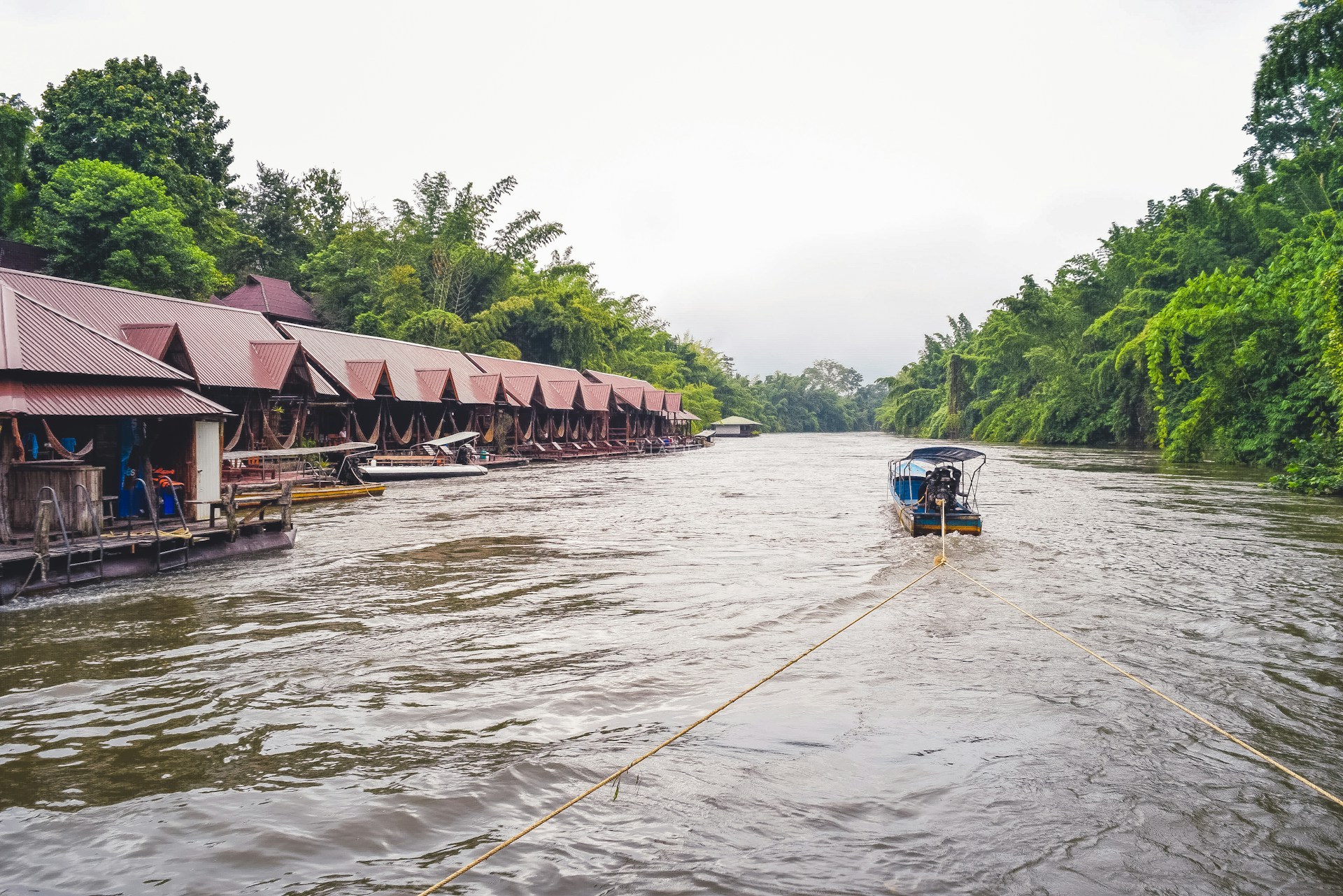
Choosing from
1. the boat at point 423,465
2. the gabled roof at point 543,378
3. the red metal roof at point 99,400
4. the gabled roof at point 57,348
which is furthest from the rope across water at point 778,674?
the gabled roof at point 543,378

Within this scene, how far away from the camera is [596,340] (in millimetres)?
63812

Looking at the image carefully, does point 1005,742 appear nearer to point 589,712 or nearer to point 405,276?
point 589,712

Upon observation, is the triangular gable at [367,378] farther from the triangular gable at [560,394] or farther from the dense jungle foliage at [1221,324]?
the dense jungle foliage at [1221,324]

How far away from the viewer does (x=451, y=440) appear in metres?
34.9

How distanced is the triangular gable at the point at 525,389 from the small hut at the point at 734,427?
2171 inches

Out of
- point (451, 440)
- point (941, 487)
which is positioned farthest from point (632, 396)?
point (941, 487)

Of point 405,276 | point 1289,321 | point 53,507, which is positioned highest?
point 405,276

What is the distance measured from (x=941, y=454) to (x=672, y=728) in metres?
13.1

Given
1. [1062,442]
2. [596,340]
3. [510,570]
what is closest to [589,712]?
[510,570]

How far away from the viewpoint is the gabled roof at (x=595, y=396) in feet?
167

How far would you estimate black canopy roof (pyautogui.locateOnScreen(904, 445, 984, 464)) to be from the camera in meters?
17.1

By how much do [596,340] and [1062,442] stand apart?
35.1m

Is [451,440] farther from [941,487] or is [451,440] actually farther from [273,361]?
[941,487]

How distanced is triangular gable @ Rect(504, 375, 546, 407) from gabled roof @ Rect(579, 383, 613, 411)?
553cm
